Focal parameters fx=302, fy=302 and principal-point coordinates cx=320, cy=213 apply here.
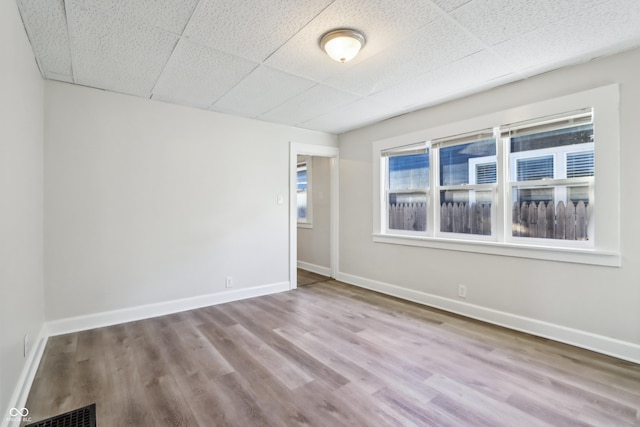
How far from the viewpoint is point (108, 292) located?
10.4ft

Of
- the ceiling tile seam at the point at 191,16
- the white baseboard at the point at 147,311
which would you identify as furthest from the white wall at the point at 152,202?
the ceiling tile seam at the point at 191,16

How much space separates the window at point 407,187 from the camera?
4.00 meters

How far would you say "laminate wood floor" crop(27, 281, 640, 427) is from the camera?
5.89 ft

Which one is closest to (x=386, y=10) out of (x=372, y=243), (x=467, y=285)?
(x=467, y=285)

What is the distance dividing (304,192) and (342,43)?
4.23 meters

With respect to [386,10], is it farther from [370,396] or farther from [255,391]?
[255,391]

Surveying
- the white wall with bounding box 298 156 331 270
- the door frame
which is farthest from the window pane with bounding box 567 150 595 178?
the white wall with bounding box 298 156 331 270

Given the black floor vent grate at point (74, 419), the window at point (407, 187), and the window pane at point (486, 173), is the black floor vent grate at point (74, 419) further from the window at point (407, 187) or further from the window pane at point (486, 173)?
the window pane at point (486, 173)

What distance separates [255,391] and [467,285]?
2.56 m

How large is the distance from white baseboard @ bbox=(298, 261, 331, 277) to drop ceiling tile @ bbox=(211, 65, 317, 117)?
2.98 meters

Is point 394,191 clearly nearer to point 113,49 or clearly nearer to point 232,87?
point 232,87

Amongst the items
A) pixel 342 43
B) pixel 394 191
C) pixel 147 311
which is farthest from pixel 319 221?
pixel 342 43

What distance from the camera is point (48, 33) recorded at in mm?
2152

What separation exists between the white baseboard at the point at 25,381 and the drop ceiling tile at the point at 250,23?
2.49 meters
